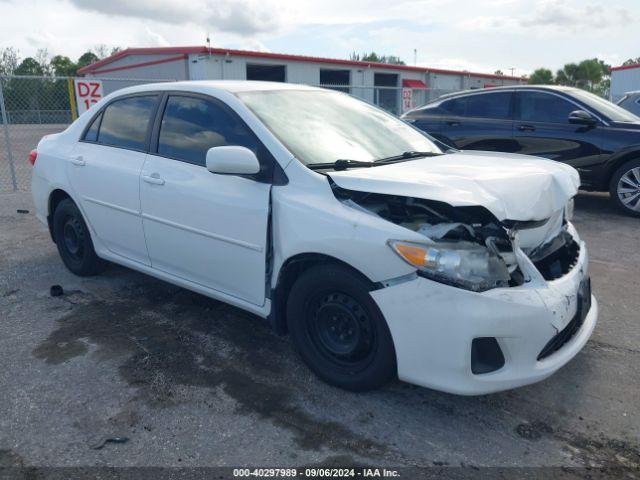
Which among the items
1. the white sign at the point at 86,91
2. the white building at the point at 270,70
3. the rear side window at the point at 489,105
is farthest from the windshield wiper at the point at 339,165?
the white building at the point at 270,70

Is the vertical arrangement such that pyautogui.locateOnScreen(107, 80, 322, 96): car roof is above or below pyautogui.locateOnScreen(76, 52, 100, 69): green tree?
below

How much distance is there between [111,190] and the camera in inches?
167

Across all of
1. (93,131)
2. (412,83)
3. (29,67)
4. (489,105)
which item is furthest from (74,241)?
(29,67)

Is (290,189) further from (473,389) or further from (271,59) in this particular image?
(271,59)

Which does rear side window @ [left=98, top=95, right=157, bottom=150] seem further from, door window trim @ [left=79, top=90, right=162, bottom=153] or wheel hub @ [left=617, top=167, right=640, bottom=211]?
wheel hub @ [left=617, top=167, right=640, bottom=211]

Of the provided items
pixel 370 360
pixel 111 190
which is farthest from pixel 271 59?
pixel 370 360

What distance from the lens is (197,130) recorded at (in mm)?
3744

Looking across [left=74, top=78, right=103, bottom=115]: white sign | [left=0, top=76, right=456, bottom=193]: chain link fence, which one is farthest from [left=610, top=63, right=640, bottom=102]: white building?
[left=74, top=78, right=103, bottom=115]: white sign

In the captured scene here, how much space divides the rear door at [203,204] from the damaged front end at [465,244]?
25.0 inches

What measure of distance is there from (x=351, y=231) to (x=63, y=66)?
239 feet

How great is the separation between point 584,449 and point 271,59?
28667 mm

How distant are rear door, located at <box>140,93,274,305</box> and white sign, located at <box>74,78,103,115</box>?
22.3 feet

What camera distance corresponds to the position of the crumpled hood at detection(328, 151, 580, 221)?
2729 mm

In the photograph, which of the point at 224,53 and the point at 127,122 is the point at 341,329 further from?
the point at 224,53
